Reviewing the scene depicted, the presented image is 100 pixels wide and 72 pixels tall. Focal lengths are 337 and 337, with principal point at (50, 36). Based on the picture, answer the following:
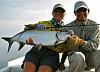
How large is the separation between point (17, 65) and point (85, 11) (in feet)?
6.43

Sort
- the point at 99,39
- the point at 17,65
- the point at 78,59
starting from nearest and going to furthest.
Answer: the point at 78,59, the point at 99,39, the point at 17,65

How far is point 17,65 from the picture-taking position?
698 centimetres

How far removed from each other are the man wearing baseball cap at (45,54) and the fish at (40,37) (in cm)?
10

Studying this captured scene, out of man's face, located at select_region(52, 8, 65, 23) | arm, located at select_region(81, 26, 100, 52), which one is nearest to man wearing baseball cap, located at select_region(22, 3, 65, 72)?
man's face, located at select_region(52, 8, 65, 23)

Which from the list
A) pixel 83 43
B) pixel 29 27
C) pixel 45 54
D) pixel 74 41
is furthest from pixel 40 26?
pixel 83 43

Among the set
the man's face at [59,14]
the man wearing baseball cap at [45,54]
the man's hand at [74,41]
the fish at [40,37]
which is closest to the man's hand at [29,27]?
the man wearing baseball cap at [45,54]

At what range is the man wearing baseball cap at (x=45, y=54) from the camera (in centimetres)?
573

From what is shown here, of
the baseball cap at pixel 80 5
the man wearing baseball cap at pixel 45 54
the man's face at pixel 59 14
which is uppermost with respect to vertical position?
the baseball cap at pixel 80 5

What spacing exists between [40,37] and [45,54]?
0.34 m

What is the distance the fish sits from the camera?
18.5 ft

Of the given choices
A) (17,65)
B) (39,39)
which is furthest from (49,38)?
(17,65)

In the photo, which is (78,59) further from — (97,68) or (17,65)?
(17,65)

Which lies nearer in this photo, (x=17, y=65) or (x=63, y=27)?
(x=63, y=27)

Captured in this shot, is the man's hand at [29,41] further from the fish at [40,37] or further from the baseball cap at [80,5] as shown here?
the baseball cap at [80,5]
